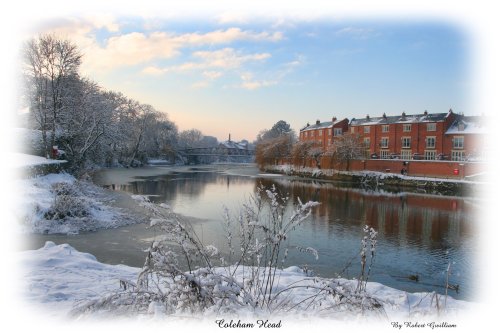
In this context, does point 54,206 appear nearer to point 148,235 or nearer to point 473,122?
point 148,235

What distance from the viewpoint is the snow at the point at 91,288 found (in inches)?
197

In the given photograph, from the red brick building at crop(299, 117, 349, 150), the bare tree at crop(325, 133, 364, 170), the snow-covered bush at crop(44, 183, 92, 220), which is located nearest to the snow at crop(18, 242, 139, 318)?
the snow-covered bush at crop(44, 183, 92, 220)

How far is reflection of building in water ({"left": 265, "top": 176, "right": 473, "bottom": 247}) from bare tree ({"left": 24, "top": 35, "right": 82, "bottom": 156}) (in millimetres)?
24140

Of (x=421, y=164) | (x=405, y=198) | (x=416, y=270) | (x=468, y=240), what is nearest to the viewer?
(x=416, y=270)

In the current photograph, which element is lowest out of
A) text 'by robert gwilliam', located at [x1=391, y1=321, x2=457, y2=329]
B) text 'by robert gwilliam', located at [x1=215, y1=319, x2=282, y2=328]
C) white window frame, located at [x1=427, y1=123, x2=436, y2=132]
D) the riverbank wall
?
the riverbank wall

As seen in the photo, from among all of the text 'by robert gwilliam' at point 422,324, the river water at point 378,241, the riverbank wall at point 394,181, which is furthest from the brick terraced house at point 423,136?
the text 'by robert gwilliam' at point 422,324

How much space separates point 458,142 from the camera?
165 ft

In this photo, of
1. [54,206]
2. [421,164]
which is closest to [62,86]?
[54,206]

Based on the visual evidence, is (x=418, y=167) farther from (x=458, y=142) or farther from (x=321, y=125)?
(x=321, y=125)

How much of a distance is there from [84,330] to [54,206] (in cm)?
1197

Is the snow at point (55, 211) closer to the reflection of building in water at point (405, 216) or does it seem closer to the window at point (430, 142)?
the reflection of building in water at point (405, 216)

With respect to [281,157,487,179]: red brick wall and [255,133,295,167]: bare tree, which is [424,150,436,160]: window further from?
[255,133,295,167]: bare tree

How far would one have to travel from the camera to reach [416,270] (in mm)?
11219

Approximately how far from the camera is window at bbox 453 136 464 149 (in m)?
50.0
